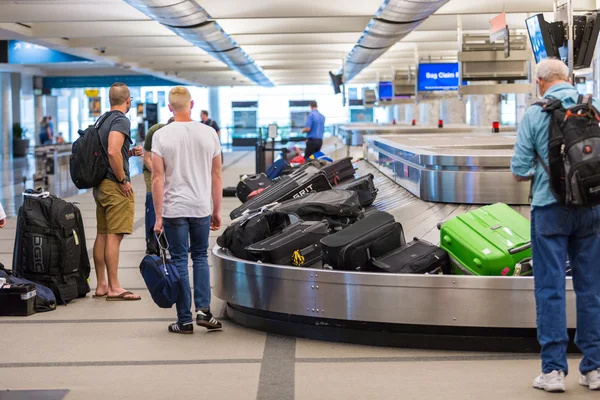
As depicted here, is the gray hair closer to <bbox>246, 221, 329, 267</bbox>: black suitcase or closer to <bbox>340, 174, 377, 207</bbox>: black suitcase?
<bbox>246, 221, 329, 267</bbox>: black suitcase

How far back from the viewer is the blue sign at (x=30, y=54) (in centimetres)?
2352

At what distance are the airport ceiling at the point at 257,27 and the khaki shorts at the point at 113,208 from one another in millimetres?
8609

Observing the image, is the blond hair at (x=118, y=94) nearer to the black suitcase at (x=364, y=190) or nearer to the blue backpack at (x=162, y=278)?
the blue backpack at (x=162, y=278)

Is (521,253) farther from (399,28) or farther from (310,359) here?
(399,28)

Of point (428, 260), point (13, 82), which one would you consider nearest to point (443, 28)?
point (428, 260)

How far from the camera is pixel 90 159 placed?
698 centimetres

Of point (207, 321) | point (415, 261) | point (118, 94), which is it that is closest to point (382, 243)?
point (415, 261)

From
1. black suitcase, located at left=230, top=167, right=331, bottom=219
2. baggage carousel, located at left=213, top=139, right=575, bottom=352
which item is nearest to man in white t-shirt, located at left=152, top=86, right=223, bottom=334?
baggage carousel, located at left=213, top=139, right=575, bottom=352

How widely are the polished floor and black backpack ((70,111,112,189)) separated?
1072mm

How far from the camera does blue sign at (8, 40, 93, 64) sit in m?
23.5

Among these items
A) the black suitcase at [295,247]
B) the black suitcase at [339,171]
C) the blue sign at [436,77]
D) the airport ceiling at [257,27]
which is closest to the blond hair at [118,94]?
the black suitcase at [295,247]

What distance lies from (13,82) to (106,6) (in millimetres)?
27113

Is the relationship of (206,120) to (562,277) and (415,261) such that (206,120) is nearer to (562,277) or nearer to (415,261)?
(415,261)

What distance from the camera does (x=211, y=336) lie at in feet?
19.1
